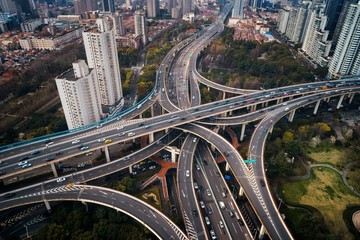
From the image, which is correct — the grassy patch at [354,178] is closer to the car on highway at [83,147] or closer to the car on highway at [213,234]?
the car on highway at [213,234]

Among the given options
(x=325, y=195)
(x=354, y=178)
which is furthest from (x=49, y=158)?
(x=354, y=178)

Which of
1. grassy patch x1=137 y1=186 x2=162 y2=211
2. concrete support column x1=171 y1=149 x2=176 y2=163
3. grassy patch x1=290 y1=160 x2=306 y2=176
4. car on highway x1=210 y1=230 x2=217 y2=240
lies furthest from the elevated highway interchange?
grassy patch x1=290 y1=160 x2=306 y2=176

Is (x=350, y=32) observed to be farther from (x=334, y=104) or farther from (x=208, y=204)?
(x=208, y=204)

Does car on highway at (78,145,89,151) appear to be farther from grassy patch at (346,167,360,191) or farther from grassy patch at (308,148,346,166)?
grassy patch at (346,167,360,191)

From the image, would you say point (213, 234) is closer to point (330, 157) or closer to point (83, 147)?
point (83, 147)

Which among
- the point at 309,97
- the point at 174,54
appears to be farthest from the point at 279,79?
the point at 174,54

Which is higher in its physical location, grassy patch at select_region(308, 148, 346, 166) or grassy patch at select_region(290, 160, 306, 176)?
grassy patch at select_region(308, 148, 346, 166)

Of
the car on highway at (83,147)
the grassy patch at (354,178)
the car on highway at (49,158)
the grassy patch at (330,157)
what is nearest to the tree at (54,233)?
the car on highway at (49,158)
